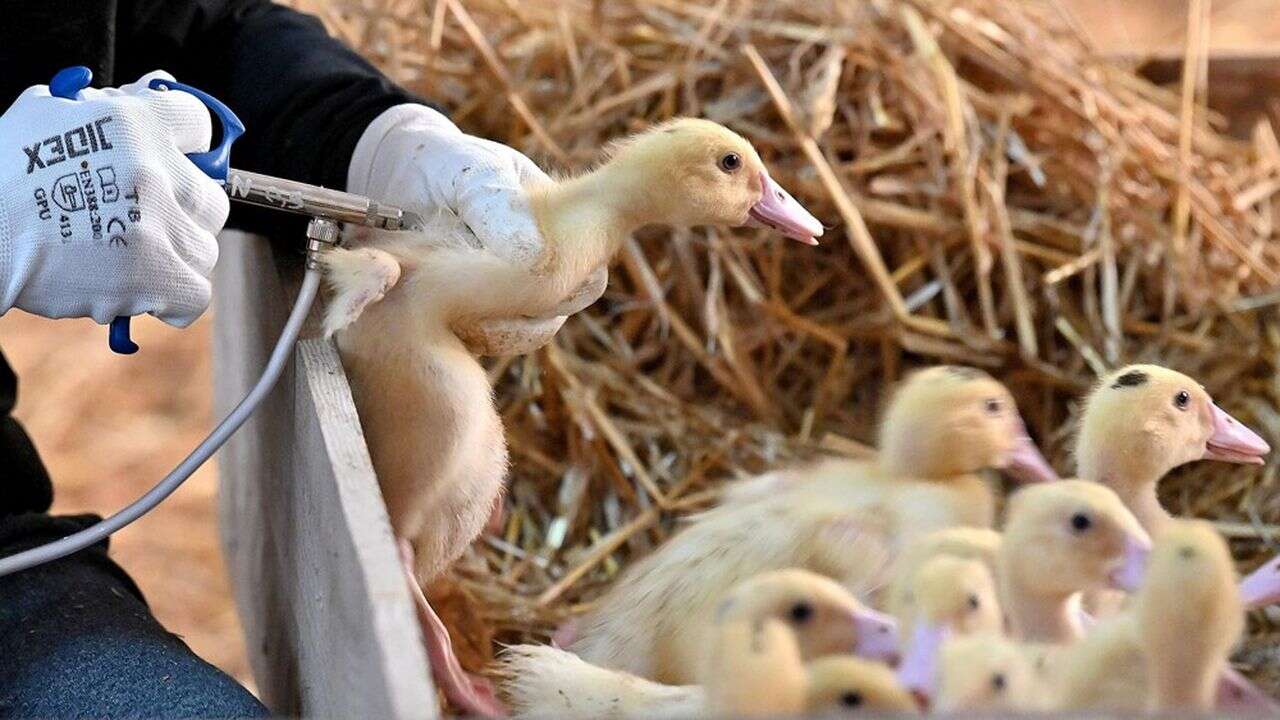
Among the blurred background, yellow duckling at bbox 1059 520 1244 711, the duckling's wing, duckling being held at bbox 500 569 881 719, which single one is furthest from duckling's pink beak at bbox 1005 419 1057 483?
the blurred background

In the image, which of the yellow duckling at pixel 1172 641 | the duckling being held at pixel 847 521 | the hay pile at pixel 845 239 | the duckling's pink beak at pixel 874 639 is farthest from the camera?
the hay pile at pixel 845 239

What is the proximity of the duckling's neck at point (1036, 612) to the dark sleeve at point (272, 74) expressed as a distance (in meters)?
0.74

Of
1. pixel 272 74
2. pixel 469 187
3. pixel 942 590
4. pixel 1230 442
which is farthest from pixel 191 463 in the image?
pixel 1230 442

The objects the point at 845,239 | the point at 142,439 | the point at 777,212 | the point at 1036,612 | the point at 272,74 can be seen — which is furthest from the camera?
the point at 142,439

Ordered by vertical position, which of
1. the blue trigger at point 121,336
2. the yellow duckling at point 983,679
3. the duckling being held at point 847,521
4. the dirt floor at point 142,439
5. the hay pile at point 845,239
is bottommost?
the dirt floor at point 142,439

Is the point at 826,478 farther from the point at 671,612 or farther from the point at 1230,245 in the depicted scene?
the point at 1230,245

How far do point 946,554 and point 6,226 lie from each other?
2.27ft

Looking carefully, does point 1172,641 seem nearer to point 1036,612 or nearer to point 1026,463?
point 1036,612

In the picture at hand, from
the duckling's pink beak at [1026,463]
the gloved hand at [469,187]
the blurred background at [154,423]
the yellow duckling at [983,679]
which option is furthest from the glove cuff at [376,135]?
the blurred background at [154,423]

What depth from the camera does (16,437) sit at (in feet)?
5.16

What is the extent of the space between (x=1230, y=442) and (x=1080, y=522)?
1.60 ft

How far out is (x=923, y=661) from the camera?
0.90 meters

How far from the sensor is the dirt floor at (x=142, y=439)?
8.35 ft

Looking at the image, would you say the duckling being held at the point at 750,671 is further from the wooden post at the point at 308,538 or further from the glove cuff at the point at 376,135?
the glove cuff at the point at 376,135
